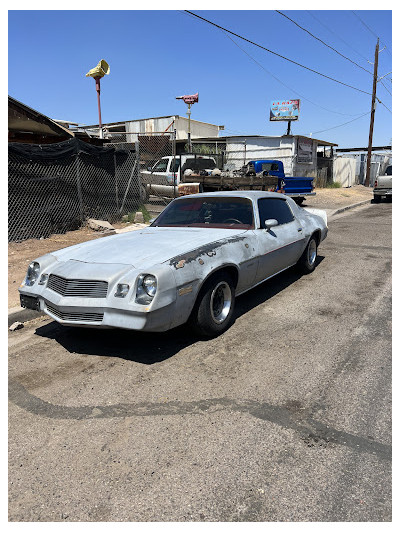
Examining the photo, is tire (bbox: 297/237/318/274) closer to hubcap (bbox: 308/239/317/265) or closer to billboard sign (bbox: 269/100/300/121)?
hubcap (bbox: 308/239/317/265)

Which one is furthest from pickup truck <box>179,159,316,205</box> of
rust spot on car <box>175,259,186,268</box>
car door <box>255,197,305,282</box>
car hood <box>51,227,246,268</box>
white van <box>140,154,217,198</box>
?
rust spot on car <box>175,259,186,268</box>

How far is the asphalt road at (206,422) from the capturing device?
2102 mm

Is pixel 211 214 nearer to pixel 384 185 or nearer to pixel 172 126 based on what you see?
pixel 384 185

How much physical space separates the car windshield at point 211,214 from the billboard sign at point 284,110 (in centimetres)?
2719

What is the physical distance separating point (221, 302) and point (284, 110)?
2925 cm

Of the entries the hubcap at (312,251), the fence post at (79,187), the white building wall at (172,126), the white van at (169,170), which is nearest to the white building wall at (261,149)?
the white building wall at (172,126)

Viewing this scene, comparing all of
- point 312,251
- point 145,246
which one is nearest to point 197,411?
point 145,246

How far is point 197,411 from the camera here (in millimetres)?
2869

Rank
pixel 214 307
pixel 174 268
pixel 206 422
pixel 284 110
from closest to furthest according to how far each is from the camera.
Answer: pixel 206 422, pixel 174 268, pixel 214 307, pixel 284 110

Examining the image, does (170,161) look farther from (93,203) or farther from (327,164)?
(327,164)

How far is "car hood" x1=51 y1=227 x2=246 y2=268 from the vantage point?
3747 mm

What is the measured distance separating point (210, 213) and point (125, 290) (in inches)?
79.2

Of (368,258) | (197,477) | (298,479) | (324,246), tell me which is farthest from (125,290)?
(324,246)

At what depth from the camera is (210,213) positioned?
Result: 5027 mm
